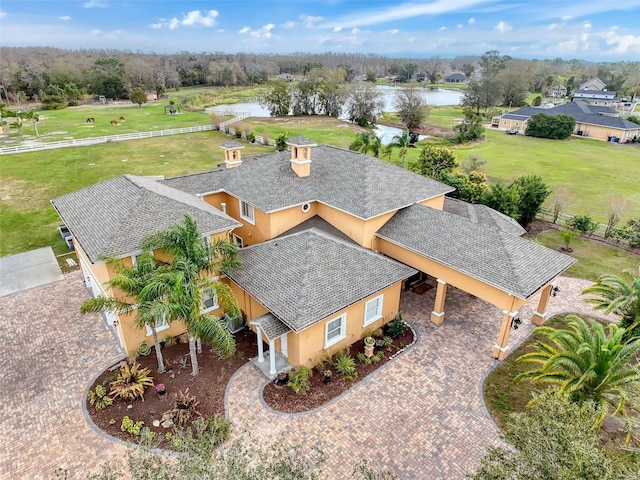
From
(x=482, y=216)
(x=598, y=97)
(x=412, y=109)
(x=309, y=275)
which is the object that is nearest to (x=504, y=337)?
(x=309, y=275)

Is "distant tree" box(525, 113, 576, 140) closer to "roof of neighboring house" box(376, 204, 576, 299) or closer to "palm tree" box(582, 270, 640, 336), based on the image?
"palm tree" box(582, 270, 640, 336)

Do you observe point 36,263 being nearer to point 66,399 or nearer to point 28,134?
point 66,399

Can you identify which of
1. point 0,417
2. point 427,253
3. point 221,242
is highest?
point 221,242

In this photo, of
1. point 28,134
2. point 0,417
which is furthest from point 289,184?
point 28,134

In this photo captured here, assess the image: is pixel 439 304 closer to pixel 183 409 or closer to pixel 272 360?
pixel 272 360

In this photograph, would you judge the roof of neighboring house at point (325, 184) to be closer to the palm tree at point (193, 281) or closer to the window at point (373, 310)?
the window at point (373, 310)
